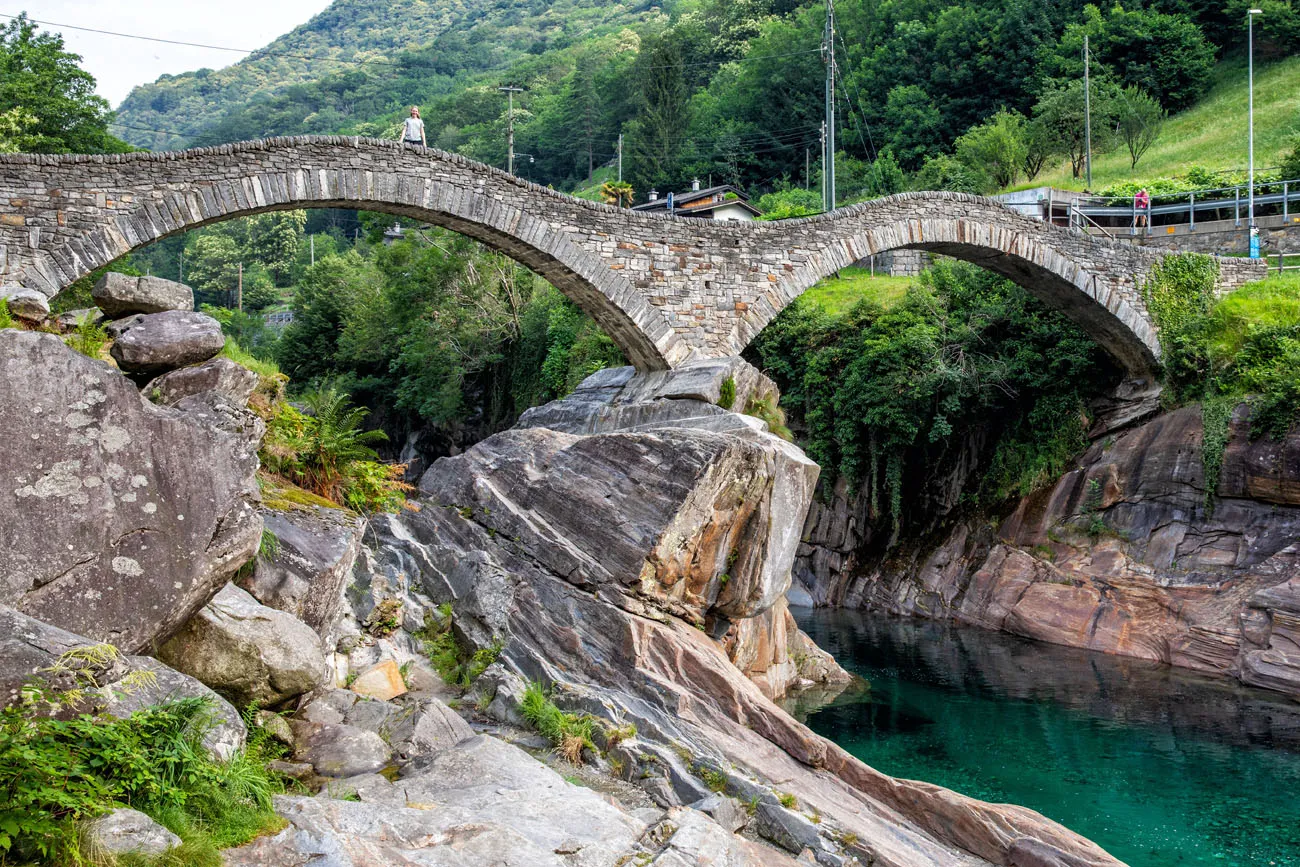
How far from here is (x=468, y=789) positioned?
5938mm

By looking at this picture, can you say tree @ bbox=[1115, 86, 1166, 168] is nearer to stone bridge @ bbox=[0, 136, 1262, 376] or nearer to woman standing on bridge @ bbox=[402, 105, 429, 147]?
stone bridge @ bbox=[0, 136, 1262, 376]

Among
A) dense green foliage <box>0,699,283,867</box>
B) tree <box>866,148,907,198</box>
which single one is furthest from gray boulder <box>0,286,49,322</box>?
tree <box>866,148,907,198</box>

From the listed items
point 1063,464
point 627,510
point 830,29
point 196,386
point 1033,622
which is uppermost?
point 830,29

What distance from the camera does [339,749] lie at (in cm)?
627

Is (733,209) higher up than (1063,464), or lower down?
higher up

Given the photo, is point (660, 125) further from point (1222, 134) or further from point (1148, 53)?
point (1222, 134)

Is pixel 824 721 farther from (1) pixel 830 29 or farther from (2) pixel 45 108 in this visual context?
(2) pixel 45 108

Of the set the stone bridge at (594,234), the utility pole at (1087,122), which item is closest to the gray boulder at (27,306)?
the stone bridge at (594,234)

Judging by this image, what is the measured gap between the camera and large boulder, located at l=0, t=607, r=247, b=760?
178 inches

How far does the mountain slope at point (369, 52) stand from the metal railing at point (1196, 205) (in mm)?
70131

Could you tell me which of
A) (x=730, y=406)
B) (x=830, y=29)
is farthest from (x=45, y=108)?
(x=730, y=406)

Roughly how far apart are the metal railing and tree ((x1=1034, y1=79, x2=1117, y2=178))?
24.1 feet

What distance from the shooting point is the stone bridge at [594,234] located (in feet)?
42.8

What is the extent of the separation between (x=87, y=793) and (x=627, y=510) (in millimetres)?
6285
